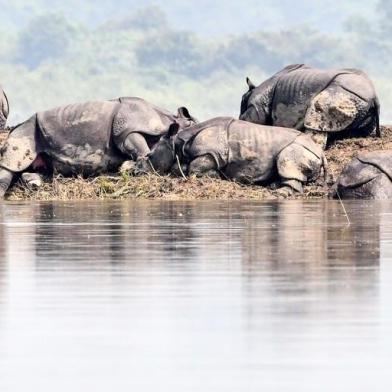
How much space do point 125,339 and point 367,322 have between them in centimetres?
127

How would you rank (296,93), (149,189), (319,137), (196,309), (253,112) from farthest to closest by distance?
(253,112) < (296,93) < (319,137) < (149,189) < (196,309)

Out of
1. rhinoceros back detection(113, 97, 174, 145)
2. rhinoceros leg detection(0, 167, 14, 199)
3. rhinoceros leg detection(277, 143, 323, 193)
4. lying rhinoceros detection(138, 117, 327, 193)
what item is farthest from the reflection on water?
rhinoceros back detection(113, 97, 174, 145)

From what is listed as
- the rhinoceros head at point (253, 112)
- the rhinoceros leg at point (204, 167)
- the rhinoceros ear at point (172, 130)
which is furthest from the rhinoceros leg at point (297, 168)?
the rhinoceros head at point (253, 112)

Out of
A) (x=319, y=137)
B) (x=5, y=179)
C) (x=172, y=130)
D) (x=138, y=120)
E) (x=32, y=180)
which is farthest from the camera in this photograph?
(x=319, y=137)

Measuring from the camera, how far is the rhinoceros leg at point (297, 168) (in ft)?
85.6

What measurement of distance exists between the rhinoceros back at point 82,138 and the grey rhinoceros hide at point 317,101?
153 inches

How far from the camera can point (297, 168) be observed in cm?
2617

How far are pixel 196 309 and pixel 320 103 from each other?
21.4 meters

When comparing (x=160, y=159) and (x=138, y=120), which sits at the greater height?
(x=138, y=120)

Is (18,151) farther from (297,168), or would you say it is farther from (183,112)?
(297,168)

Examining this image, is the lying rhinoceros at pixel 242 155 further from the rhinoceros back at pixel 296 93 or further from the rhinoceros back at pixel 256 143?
the rhinoceros back at pixel 296 93

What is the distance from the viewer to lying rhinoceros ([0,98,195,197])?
27.7 m

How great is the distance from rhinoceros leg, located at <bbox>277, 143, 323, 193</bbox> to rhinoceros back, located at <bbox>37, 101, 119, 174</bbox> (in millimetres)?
3443

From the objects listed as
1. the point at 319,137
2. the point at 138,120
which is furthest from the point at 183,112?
the point at 319,137
